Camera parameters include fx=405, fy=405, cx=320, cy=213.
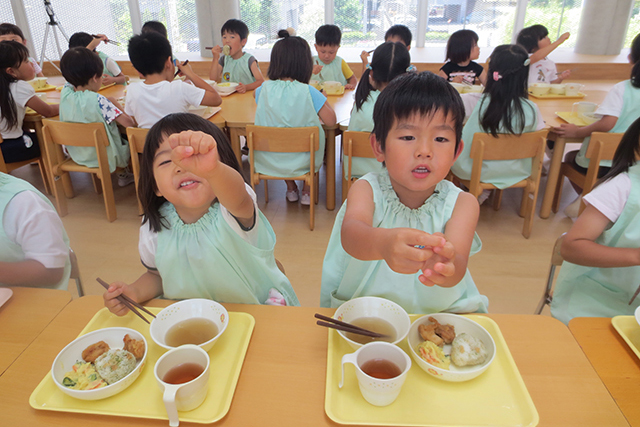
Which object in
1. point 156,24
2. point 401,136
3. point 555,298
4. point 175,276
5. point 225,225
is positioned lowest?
point 555,298

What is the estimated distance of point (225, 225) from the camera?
109 centimetres

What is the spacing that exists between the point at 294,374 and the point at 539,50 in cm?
376

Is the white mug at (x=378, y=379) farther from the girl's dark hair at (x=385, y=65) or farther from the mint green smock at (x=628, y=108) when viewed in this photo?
the mint green smock at (x=628, y=108)

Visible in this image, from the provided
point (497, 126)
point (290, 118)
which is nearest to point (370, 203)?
point (497, 126)

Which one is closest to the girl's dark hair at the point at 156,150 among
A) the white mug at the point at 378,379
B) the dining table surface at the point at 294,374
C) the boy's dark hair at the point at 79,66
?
the dining table surface at the point at 294,374

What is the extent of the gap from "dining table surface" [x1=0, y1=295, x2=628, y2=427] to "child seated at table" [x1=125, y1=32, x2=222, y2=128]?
1.95m

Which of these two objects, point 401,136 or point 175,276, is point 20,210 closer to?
point 175,276

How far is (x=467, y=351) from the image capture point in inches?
29.6

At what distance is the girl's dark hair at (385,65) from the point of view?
7.90 ft

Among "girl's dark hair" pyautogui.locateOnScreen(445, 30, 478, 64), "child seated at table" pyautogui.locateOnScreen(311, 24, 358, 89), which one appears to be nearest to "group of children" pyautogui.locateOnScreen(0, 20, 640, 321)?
"girl's dark hair" pyautogui.locateOnScreen(445, 30, 478, 64)

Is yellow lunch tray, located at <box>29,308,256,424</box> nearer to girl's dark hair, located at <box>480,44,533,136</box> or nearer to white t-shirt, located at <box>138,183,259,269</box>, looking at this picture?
white t-shirt, located at <box>138,183,259,269</box>

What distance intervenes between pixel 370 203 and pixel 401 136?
20 cm

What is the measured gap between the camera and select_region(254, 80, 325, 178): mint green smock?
2.63 metres

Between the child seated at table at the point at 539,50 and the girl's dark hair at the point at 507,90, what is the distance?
1.27m
